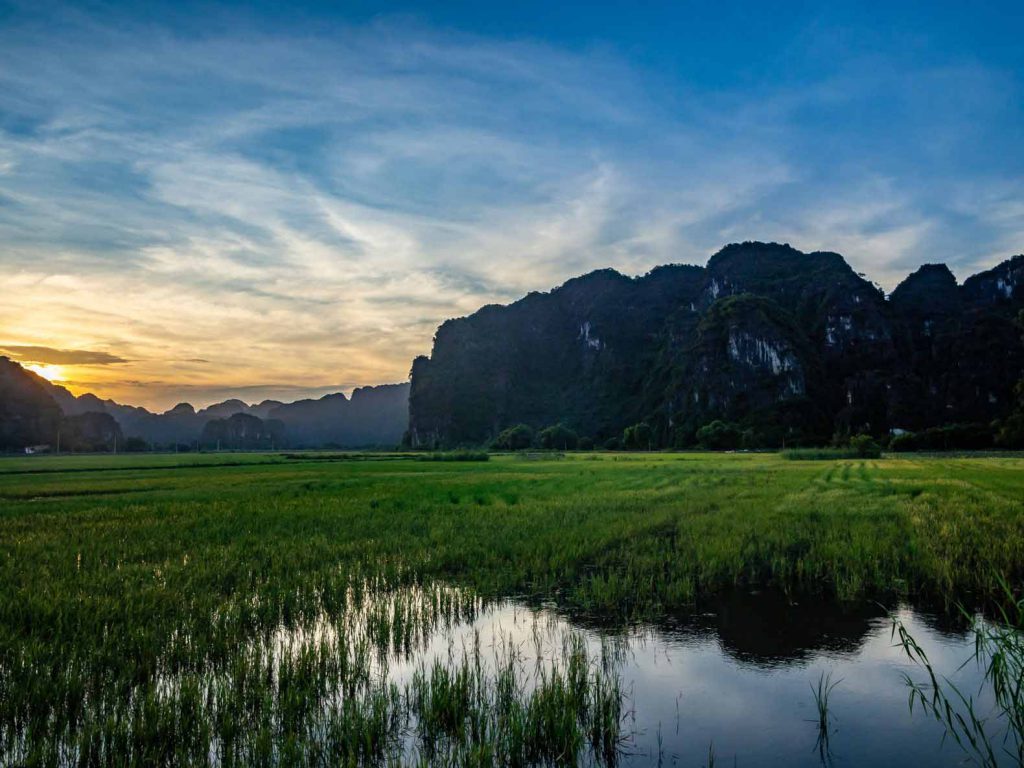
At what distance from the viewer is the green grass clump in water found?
445cm

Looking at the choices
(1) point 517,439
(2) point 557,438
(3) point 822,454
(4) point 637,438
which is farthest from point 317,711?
(1) point 517,439

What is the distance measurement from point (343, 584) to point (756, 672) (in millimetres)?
5872

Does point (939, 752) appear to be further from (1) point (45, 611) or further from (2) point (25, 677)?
(1) point (45, 611)

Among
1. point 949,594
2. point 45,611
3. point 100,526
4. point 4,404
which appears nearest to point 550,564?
point 949,594

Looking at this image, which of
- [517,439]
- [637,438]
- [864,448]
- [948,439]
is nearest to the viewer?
[864,448]

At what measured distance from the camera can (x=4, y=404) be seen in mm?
169125

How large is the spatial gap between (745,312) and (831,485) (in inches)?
5824

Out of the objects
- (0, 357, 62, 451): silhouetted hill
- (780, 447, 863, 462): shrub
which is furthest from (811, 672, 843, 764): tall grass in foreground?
(0, 357, 62, 451): silhouetted hill

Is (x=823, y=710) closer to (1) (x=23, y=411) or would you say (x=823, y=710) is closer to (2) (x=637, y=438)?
(2) (x=637, y=438)

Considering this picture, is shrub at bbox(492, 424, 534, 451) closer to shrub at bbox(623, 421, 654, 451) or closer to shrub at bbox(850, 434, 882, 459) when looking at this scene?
shrub at bbox(623, 421, 654, 451)

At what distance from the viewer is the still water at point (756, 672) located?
446cm

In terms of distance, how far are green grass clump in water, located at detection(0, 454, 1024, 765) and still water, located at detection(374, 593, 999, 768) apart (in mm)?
485

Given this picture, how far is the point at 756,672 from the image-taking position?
19.5ft

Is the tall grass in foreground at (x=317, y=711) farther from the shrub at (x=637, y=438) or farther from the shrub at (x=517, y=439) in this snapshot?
the shrub at (x=517, y=439)
